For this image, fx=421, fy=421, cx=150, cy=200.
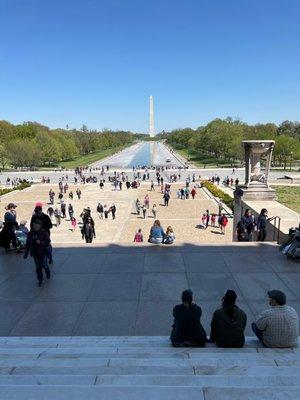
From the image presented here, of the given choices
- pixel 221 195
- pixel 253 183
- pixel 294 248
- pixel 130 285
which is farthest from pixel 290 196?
pixel 130 285

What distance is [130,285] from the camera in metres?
8.27

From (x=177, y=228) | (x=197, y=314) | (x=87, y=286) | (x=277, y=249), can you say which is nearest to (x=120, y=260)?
(x=87, y=286)

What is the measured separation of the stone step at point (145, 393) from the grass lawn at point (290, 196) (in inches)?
945

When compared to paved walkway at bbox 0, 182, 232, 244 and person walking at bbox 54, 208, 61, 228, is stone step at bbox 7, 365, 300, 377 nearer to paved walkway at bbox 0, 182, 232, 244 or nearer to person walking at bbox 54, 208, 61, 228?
paved walkway at bbox 0, 182, 232, 244

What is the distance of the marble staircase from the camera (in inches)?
128

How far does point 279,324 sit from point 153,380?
1.89 meters

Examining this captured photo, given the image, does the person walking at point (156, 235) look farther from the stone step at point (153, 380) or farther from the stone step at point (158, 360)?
the stone step at point (153, 380)

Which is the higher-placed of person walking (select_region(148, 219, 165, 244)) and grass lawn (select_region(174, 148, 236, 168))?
person walking (select_region(148, 219, 165, 244))

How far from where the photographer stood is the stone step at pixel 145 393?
3180 mm

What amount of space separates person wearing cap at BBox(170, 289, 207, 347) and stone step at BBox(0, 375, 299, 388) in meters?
1.42

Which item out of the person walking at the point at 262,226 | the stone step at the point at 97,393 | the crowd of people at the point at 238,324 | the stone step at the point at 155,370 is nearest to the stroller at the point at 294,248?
the person walking at the point at 262,226

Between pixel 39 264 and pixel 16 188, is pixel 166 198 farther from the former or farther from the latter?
pixel 39 264

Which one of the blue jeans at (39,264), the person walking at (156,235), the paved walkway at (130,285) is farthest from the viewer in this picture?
the person walking at (156,235)

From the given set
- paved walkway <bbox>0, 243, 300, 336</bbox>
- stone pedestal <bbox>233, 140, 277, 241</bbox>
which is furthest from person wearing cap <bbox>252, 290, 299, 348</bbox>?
stone pedestal <bbox>233, 140, 277, 241</bbox>
